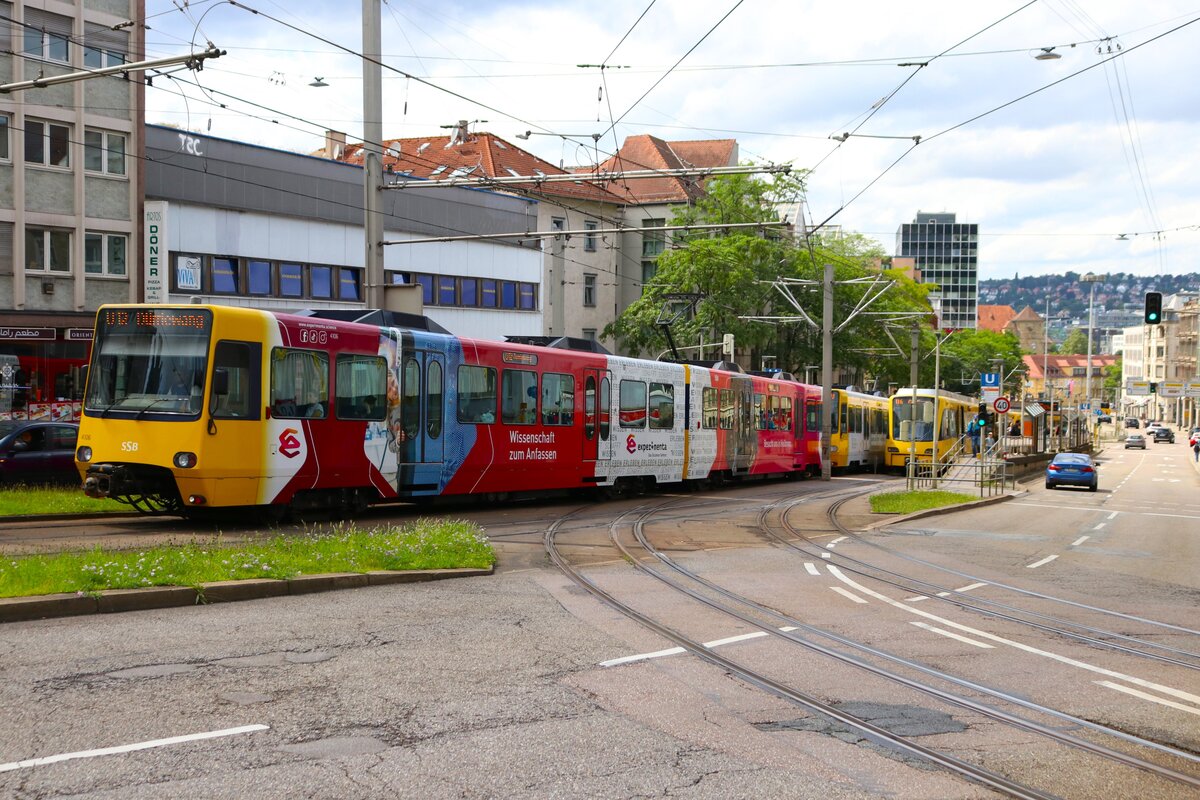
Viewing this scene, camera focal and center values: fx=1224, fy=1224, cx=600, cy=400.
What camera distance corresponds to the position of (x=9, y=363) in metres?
28.2

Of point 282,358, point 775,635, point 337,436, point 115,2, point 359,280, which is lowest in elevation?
point 775,635

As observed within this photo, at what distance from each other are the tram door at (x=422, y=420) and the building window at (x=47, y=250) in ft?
62.8

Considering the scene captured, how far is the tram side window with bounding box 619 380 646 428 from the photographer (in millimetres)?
25156

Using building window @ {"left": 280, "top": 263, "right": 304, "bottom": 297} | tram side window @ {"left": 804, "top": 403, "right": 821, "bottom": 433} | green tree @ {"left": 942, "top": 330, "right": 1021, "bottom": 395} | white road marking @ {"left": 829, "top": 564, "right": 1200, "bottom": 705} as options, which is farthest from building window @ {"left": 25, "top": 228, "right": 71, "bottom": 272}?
green tree @ {"left": 942, "top": 330, "right": 1021, "bottom": 395}

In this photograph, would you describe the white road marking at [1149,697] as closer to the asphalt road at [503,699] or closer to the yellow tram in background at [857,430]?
the asphalt road at [503,699]

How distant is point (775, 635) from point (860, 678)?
165cm

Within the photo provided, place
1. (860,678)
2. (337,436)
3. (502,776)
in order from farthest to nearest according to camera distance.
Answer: (337,436) < (860,678) < (502,776)

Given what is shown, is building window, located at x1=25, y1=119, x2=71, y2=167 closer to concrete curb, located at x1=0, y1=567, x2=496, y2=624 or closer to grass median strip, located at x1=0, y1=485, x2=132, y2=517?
grass median strip, located at x1=0, y1=485, x2=132, y2=517

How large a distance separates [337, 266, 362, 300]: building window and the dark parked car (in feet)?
70.5

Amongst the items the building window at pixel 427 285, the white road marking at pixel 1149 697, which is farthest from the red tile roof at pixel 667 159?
the white road marking at pixel 1149 697

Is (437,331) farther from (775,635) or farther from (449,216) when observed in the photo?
(449,216)

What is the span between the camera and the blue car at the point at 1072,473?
139 ft

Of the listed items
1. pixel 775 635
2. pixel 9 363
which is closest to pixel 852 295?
pixel 9 363

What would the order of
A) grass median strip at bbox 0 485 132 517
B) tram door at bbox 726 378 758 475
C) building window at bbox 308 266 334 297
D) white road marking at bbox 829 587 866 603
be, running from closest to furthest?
white road marking at bbox 829 587 866 603 < grass median strip at bbox 0 485 132 517 < tram door at bbox 726 378 758 475 < building window at bbox 308 266 334 297
